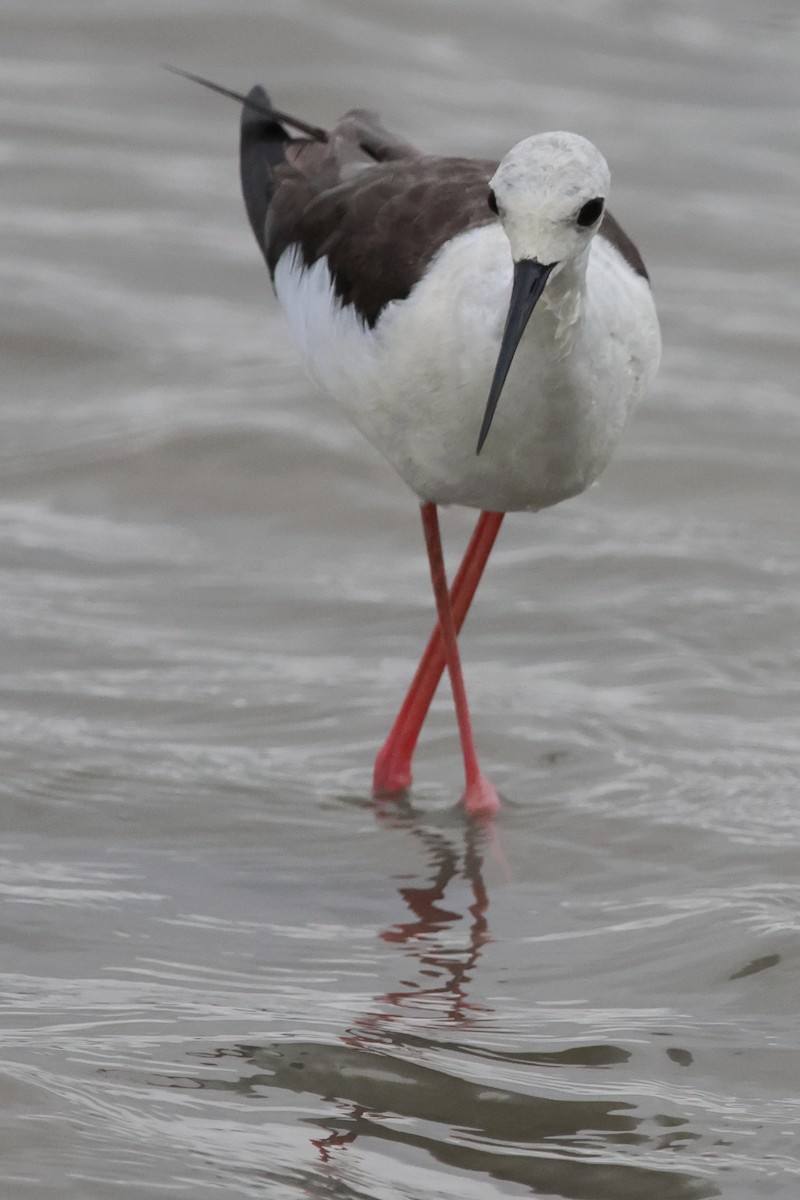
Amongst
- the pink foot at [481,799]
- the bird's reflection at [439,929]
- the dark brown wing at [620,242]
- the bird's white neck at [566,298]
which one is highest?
the dark brown wing at [620,242]

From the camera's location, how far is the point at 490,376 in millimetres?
4668

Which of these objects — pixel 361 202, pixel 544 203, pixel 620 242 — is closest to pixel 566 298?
pixel 544 203

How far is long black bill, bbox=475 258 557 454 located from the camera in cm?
427

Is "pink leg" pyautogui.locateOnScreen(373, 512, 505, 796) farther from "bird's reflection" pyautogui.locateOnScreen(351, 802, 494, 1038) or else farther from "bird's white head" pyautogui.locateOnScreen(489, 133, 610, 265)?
"bird's white head" pyautogui.locateOnScreen(489, 133, 610, 265)

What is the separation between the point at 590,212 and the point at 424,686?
7.04ft

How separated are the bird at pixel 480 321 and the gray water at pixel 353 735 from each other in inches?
22.0

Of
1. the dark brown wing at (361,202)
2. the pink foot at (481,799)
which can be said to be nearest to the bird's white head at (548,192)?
the dark brown wing at (361,202)

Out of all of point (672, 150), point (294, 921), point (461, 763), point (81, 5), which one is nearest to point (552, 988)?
point (294, 921)

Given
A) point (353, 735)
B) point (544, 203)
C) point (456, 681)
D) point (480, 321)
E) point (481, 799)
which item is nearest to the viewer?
point (544, 203)

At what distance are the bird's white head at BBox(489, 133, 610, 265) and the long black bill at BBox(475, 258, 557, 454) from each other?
2 cm

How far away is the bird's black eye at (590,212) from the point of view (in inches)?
167

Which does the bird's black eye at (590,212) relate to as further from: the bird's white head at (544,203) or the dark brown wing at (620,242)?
the dark brown wing at (620,242)

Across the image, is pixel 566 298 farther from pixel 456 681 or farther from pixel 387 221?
pixel 456 681

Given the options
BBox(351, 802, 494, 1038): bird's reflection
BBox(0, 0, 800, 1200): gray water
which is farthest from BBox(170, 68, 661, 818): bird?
BBox(0, 0, 800, 1200): gray water
